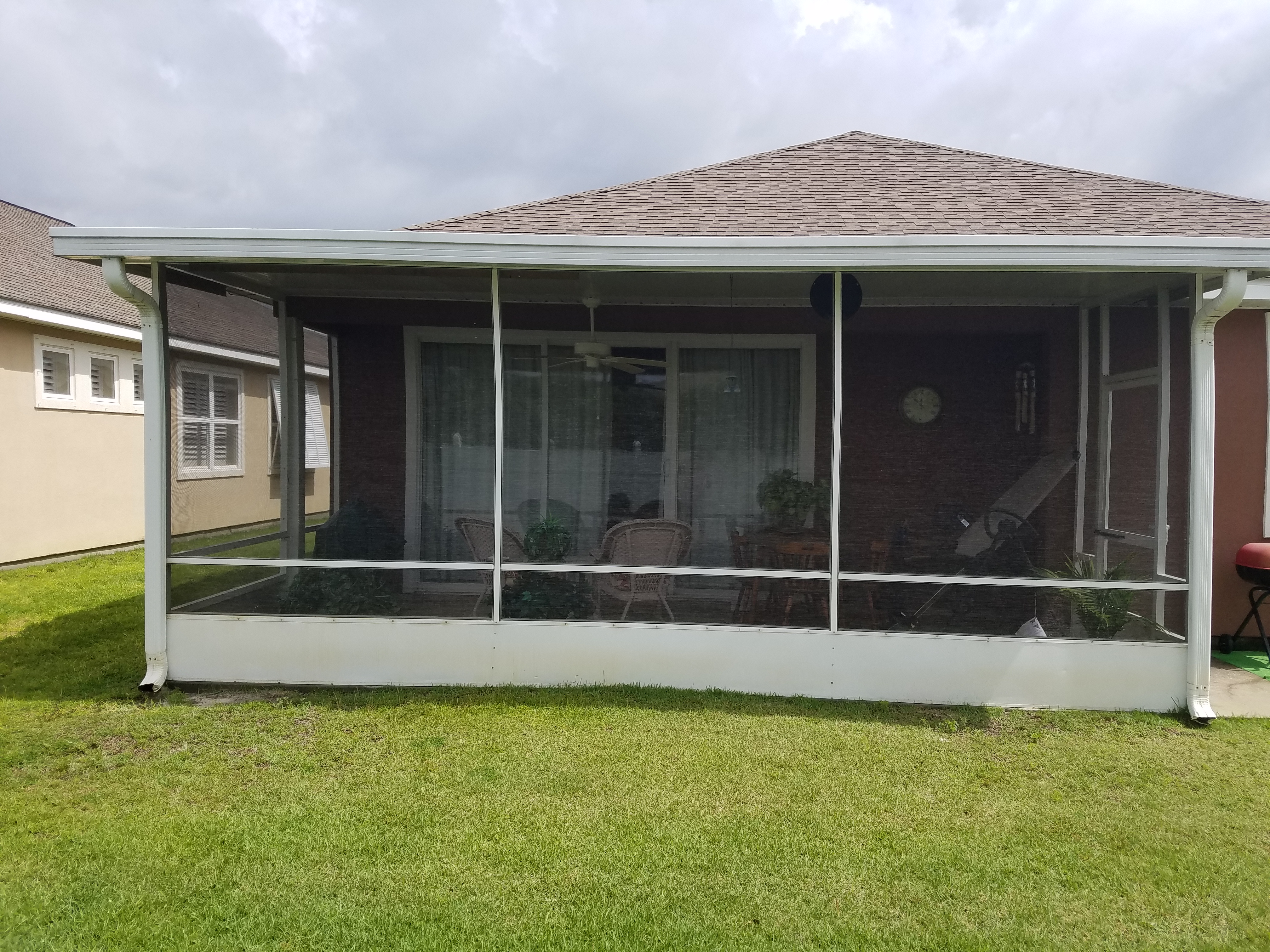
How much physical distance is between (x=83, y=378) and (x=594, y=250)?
8.13 meters

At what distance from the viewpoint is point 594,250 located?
4.03m

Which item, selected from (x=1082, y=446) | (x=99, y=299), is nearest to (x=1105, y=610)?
(x=1082, y=446)

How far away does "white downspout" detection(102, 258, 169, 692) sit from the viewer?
14.0 ft

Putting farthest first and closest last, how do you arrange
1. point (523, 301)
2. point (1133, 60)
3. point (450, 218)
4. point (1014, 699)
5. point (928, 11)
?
point (1133, 60) → point (928, 11) → point (450, 218) → point (523, 301) → point (1014, 699)

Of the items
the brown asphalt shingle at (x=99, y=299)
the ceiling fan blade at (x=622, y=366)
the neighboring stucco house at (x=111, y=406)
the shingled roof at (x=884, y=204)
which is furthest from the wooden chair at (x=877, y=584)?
the brown asphalt shingle at (x=99, y=299)

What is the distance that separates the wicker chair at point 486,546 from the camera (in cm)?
444

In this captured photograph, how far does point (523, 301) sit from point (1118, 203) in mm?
4301

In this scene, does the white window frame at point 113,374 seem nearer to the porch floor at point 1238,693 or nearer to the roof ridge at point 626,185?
the roof ridge at point 626,185

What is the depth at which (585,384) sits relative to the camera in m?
4.56

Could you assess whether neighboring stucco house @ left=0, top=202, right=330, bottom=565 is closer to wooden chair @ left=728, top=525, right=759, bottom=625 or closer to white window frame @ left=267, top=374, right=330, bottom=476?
white window frame @ left=267, top=374, right=330, bottom=476

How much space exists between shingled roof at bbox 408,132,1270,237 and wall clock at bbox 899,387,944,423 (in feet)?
3.13

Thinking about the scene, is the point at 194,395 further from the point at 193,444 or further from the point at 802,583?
the point at 802,583

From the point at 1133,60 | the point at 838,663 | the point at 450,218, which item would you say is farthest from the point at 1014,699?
the point at 1133,60

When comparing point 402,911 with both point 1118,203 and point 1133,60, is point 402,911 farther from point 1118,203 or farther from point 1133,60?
point 1133,60
